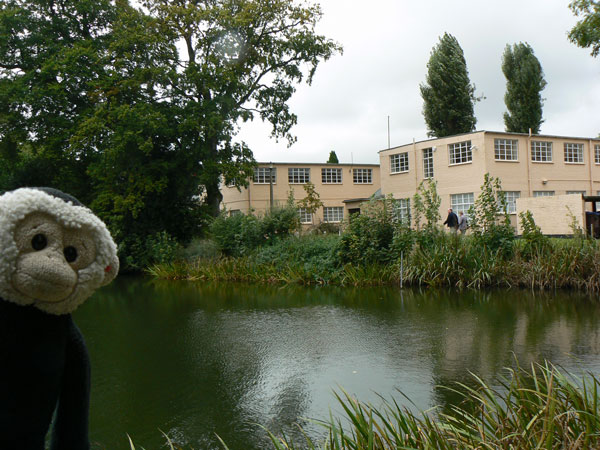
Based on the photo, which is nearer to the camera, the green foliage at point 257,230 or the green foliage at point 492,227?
the green foliage at point 492,227

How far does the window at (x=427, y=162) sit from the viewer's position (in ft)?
105

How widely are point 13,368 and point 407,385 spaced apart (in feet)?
16.1

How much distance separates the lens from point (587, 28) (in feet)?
48.5

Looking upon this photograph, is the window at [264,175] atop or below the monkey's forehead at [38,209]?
atop

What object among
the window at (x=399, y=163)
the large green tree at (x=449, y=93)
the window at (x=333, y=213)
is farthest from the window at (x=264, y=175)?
the large green tree at (x=449, y=93)

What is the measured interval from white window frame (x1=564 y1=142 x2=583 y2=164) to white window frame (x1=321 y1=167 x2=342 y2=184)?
627 inches

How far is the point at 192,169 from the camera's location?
976 inches

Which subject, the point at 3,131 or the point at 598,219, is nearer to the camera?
the point at 598,219

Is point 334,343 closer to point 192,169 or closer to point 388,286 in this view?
point 388,286

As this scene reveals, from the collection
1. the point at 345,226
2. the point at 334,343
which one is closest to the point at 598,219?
the point at 345,226

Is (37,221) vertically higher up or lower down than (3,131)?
lower down

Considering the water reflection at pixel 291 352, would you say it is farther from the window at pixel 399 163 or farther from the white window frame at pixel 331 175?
the white window frame at pixel 331 175

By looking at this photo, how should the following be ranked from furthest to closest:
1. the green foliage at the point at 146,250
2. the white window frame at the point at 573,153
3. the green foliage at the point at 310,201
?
the white window frame at the point at 573,153 → the green foliage at the point at 310,201 → the green foliage at the point at 146,250

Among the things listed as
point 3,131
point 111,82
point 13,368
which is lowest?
point 13,368
